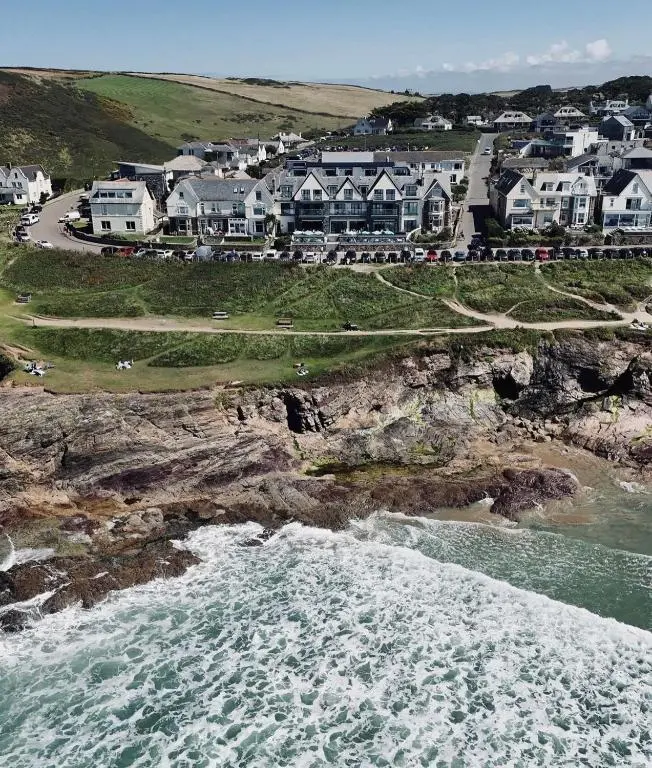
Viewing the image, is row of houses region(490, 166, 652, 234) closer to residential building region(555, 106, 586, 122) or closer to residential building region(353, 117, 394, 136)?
residential building region(555, 106, 586, 122)

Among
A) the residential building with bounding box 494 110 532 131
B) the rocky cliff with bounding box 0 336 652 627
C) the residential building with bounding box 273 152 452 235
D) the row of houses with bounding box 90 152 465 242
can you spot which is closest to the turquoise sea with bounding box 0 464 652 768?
the rocky cliff with bounding box 0 336 652 627

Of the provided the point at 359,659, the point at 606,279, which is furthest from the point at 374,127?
the point at 359,659

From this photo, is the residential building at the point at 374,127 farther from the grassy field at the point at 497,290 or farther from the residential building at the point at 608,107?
the grassy field at the point at 497,290

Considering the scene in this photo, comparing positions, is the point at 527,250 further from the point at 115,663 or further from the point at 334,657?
the point at 115,663

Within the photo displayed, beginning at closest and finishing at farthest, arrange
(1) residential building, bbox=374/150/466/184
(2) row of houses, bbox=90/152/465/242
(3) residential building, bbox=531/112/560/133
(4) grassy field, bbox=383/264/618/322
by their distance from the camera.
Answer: (4) grassy field, bbox=383/264/618/322
(2) row of houses, bbox=90/152/465/242
(1) residential building, bbox=374/150/466/184
(3) residential building, bbox=531/112/560/133

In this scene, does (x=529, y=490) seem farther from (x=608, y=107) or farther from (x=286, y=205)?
(x=608, y=107)

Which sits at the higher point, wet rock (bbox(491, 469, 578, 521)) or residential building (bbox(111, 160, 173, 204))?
residential building (bbox(111, 160, 173, 204))

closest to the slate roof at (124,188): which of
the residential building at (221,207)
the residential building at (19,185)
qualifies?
the residential building at (221,207)
